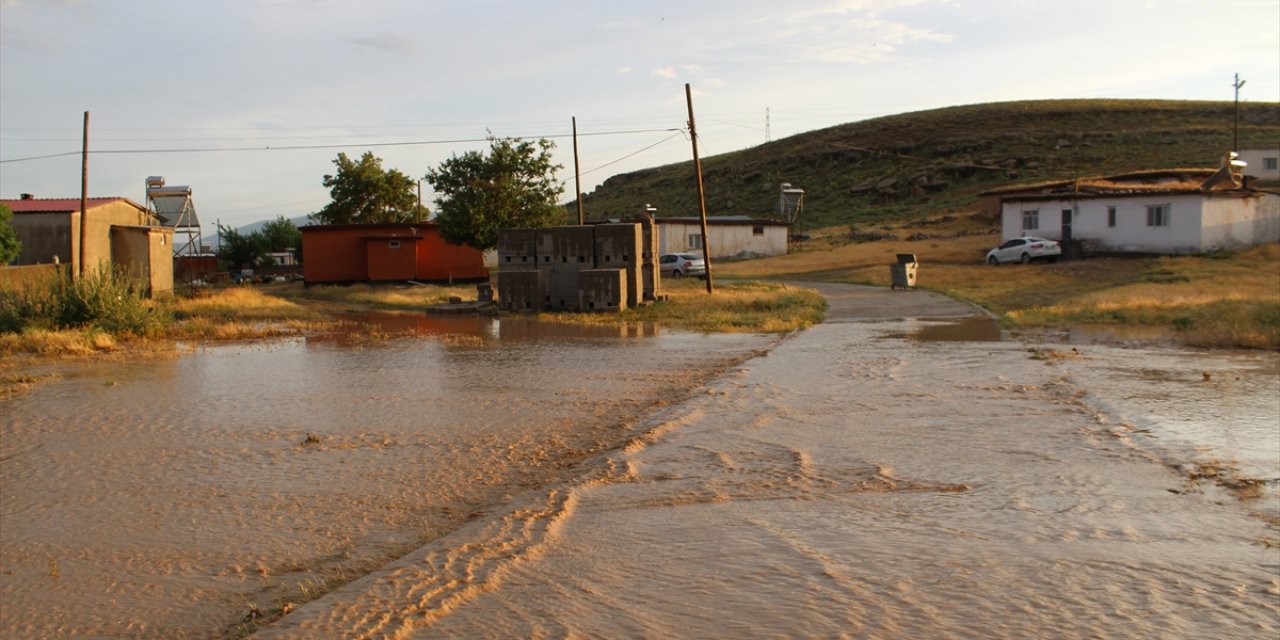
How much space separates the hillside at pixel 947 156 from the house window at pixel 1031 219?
2107 cm

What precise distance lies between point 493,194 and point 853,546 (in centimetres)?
3623

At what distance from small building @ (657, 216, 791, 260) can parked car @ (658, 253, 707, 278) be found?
7.71 meters

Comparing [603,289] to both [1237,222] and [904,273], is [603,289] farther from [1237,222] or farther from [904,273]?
[1237,222]

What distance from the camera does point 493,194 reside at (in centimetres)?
4175

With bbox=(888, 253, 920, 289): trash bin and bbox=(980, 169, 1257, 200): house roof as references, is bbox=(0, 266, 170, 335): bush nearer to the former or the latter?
bbox=(888, 253, 920, 289): trash bin

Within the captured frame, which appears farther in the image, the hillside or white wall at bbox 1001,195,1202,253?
the hillside

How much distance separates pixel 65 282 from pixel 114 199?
70.5ft

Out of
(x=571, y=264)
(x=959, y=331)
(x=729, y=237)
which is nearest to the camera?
(x=959, y=331)

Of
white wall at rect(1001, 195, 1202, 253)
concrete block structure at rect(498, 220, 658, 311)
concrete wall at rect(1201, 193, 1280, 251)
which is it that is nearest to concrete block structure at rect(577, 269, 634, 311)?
concrete block structure at rect(498, 220, 658, 311)

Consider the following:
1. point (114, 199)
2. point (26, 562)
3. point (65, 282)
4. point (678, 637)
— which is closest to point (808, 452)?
point (678, 637)

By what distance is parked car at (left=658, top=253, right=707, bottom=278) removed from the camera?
47500mm

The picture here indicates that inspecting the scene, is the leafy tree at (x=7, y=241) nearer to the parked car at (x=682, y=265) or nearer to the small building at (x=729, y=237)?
the parked car at (x=682, y=265)

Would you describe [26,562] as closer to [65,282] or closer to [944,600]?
[944,600]

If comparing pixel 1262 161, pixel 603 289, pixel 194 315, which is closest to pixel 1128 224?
pixel 603 289
